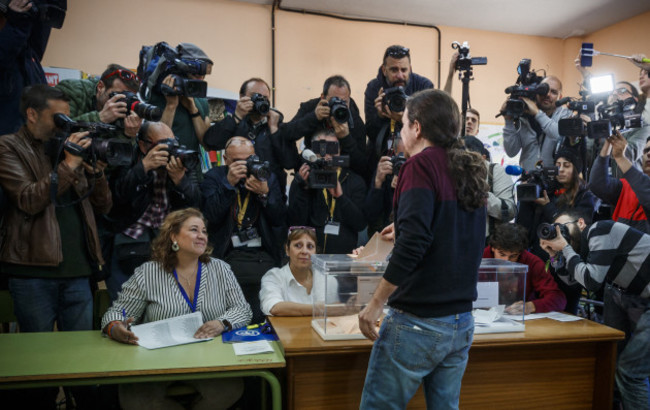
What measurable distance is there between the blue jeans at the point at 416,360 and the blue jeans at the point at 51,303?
1659 mm

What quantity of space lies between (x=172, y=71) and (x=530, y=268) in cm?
247

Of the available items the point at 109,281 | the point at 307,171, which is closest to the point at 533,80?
the point at 307,171

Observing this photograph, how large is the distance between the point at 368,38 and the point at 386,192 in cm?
291

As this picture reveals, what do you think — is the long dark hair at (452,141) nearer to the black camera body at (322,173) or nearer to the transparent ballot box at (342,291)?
the transparent ballot box at (342,291)

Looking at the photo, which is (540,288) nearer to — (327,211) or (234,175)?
(327,211)

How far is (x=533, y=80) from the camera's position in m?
3.64

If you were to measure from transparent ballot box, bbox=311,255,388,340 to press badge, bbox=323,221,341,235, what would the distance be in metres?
0.70

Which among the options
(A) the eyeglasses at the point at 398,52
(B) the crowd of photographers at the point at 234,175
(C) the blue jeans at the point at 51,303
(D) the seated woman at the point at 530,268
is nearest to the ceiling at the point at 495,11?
(B) the crowd of photographers at the point at 234,175

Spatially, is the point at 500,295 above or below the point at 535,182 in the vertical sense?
below

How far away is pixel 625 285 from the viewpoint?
8.36 feet

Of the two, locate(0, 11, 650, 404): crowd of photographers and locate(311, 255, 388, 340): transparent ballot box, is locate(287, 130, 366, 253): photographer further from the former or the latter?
locate(311, 255, 388, 340): transparent ballot box

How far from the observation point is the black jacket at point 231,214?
2.94 m

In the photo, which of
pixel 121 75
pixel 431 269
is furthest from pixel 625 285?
pixel 121 75

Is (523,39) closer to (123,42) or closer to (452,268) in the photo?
(123,42)
